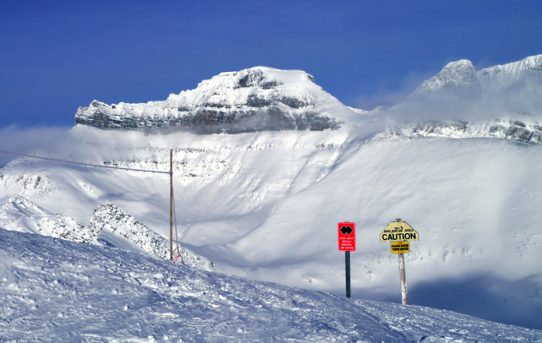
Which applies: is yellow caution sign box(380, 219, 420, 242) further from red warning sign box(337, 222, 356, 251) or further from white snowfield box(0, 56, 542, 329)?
white snowfield box(0, 56, 542, 329)

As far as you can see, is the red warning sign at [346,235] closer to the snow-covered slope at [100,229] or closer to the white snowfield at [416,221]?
the white snowfield at [416,221]

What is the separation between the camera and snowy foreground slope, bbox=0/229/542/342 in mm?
11031

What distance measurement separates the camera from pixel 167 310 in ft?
40.1

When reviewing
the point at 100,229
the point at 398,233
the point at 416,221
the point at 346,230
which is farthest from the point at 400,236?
the point at 100,229

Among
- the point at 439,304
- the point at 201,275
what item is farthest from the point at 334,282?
the point at 201,275

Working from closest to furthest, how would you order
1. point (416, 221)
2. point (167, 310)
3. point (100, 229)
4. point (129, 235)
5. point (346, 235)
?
point (167, 310) → point (346, 235) → point (416, 221) → point (129, 235) → point (100, 229)

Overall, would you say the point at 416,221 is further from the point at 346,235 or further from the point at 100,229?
the point at 346,235

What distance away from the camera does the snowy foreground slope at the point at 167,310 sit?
1103cm

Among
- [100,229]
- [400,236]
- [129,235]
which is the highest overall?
[100,229]

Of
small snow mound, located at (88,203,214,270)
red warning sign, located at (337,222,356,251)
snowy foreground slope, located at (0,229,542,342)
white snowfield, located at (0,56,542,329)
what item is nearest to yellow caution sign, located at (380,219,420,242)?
red warning sign, located at (337,222,356,251)

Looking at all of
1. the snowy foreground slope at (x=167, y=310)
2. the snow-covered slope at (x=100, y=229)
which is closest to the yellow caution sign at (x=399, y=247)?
the snowy foreground slope at (x=167, y=310)

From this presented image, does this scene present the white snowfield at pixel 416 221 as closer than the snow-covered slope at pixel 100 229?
Yes

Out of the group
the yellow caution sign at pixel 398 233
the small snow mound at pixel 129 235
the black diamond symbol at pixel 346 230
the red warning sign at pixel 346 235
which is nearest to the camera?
the red warning sign at pixel 346 235

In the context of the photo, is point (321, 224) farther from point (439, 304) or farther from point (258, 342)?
point (258, 342)
